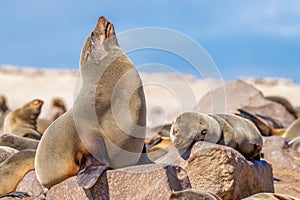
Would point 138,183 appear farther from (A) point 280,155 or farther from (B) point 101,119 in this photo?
(A) point 280,155

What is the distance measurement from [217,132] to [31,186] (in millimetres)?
1861

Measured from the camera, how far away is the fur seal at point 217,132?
20.1 ft

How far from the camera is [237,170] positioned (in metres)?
5.76

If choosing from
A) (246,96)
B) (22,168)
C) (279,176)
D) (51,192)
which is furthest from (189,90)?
(246,96)

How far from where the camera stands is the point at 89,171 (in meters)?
5.20

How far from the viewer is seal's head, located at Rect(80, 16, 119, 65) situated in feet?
17.9

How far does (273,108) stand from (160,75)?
28.1ft

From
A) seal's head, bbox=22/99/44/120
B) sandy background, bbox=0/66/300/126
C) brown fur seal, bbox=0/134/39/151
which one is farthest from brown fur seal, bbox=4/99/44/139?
sandy background, bbox=0/66/300/126

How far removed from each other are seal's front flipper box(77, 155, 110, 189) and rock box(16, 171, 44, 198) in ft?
3.22

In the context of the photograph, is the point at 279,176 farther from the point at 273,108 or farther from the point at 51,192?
the point at 273,108

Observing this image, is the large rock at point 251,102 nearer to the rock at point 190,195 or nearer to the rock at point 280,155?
the rock at point 280,155

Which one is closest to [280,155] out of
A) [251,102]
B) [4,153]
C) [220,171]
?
[220,171]

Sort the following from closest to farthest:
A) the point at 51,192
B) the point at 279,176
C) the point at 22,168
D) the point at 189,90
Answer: the point at 51,192
the point at 189,90
the point at 22,168
the point at 279,176

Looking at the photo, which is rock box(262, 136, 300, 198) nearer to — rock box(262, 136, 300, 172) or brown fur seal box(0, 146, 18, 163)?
rock box(262, 136, 300, 172)
